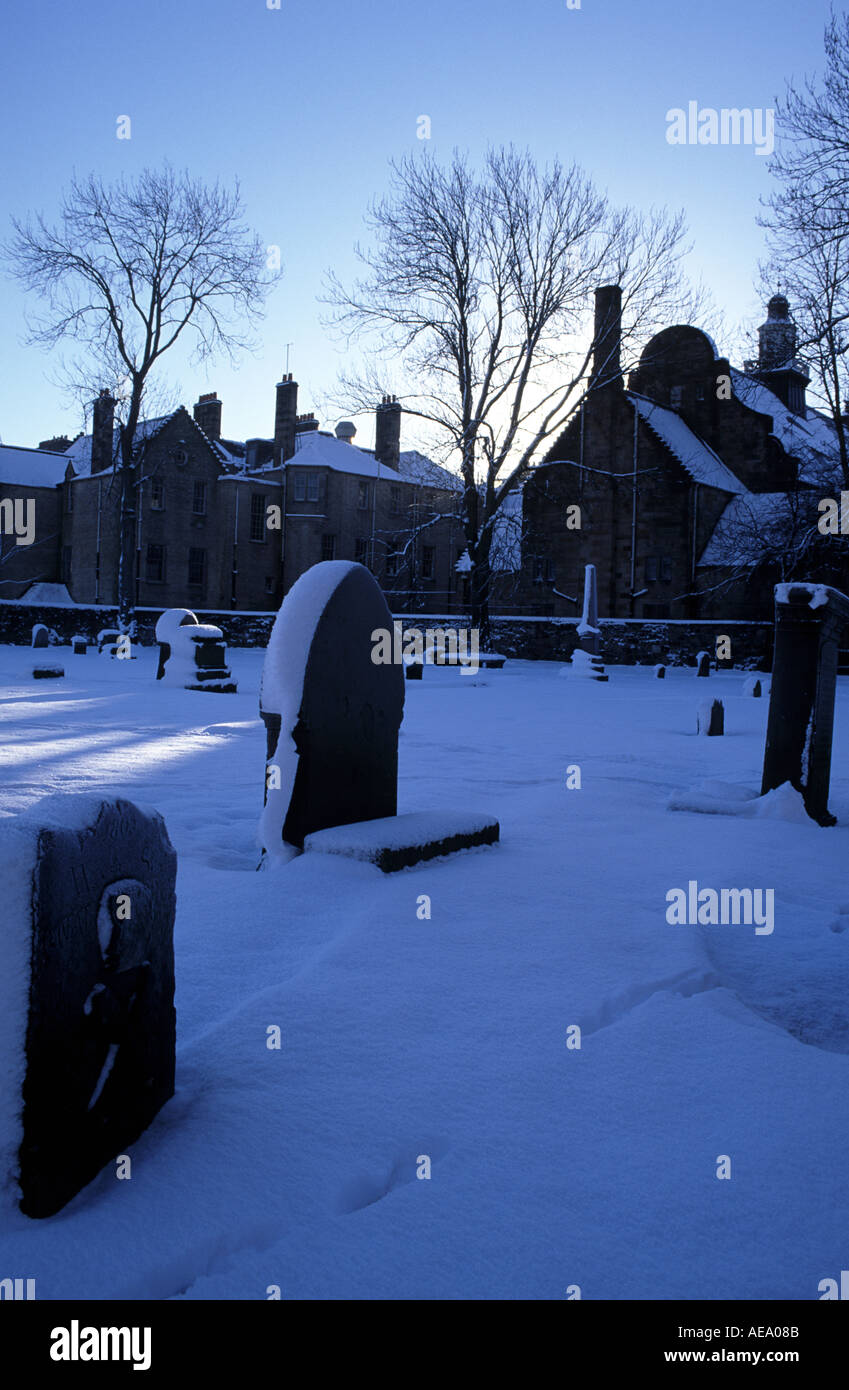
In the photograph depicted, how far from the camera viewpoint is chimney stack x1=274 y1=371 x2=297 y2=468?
156 ft

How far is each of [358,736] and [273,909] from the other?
4.69 ft

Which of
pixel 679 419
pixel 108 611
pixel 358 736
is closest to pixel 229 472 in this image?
pixel 108 611

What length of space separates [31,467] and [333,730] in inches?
1948

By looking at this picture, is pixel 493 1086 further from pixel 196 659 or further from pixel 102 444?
pixel 102 444

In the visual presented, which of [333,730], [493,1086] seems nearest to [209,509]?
[333,730]

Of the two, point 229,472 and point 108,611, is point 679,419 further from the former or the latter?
point 108,611

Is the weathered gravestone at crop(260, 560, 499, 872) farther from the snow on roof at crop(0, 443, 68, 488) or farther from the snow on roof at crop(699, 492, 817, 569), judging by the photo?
the snow on roof at crop(0, 443, 68, 488)

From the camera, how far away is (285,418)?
1897 inches

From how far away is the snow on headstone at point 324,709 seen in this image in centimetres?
480

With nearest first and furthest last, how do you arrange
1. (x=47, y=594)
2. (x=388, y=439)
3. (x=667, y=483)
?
1. (x=667, y=483)
2. (x=47, y=594)
3. (x=388, y=439)

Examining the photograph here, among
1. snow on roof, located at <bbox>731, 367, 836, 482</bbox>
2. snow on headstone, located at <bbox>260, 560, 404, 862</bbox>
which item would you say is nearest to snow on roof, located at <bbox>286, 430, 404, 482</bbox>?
snow on roof, located at <bbox>731, 367, 836, 482</bbox>

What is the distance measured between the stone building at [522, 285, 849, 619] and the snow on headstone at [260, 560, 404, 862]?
1206 inches

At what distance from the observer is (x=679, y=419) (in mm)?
41250

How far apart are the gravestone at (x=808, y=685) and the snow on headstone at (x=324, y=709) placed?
2825 millimetres
